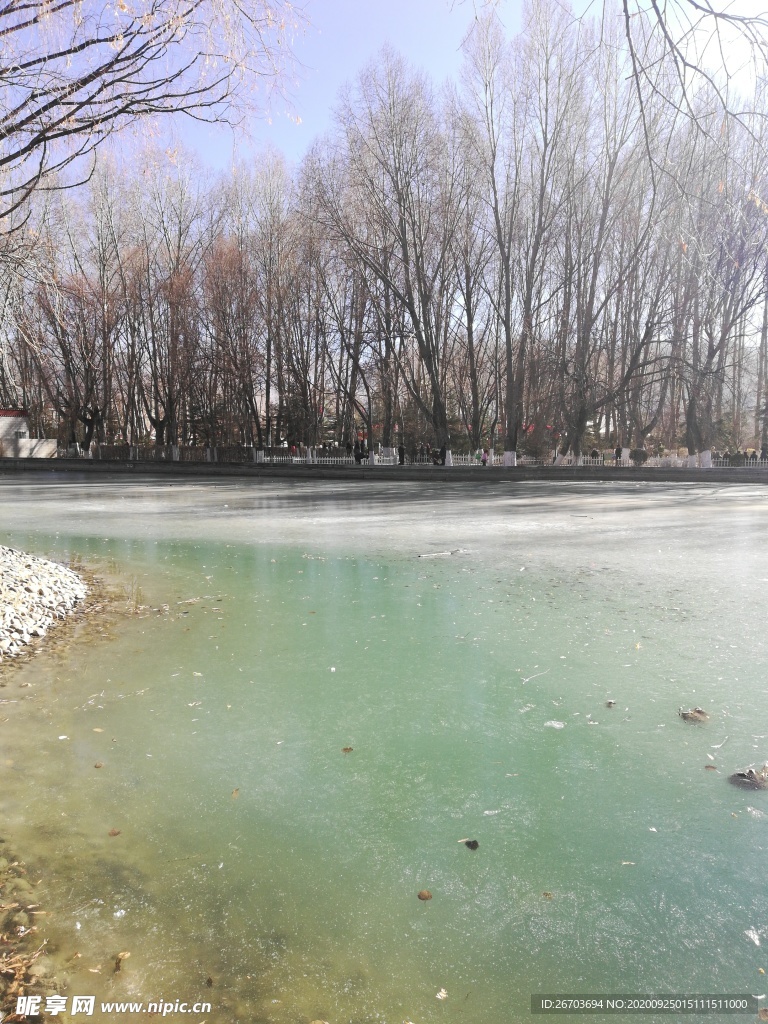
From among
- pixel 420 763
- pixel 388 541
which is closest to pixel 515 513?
pixel 388 541

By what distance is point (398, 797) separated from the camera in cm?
290

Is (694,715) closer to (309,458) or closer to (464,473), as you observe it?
(464,473)

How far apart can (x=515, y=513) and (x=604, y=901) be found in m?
12.6

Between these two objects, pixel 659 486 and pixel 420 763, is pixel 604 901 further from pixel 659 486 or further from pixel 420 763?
pixel 659 486

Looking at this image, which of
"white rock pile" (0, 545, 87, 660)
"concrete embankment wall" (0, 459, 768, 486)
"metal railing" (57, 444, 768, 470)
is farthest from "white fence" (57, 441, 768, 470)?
"white rock pile" (0, 545, 87, 660)

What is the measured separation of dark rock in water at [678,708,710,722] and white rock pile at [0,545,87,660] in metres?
4.57

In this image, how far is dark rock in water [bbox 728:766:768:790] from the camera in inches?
115

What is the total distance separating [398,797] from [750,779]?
1592mm

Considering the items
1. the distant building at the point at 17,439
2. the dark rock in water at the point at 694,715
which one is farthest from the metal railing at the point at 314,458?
the dark rock in water at the point at 694,715

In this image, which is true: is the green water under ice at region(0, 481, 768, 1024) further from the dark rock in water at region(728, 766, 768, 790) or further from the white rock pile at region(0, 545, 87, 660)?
the white rock pile at region(0, 545, 87, 660)

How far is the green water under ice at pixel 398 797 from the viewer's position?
78.4 inches

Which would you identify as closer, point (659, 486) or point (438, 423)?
point (659, 486)

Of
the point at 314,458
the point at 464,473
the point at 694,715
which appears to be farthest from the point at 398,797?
the point at 314,458

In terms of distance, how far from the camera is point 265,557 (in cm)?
880
